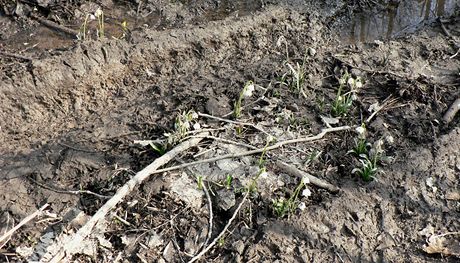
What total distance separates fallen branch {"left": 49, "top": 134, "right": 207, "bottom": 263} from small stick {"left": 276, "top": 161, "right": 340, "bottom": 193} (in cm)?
74

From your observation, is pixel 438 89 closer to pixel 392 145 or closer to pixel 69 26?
pixel 392 145

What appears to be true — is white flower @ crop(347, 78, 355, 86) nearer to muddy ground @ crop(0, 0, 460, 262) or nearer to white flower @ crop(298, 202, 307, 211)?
muddy ground @ crop(0, 0, 460, 262)

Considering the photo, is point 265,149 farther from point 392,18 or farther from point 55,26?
point 392,18

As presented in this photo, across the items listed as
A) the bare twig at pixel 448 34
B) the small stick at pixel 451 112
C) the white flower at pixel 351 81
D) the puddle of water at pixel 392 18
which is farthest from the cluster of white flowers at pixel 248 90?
the bare twig at pixel 448 34

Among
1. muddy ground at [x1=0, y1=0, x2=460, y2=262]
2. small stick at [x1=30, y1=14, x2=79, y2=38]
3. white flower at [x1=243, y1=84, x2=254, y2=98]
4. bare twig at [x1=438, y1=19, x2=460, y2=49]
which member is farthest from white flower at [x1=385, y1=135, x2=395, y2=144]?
small stick at [x1=30, y1=14, x2=79, y2=38]

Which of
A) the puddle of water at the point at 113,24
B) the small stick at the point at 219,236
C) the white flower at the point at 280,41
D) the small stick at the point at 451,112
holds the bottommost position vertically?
the small stick at the point at 451,112

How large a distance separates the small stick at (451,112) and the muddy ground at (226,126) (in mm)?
56

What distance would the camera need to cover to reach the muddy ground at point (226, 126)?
137 inches

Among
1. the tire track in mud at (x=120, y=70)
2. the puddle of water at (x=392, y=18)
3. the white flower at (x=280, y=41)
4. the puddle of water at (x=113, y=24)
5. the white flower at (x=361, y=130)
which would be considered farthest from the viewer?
the puddle of water at (x=392, y=18)

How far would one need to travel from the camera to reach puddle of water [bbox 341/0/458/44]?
622 centimetres

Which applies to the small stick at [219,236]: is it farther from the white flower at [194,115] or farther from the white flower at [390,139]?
the white flower at [390,139]

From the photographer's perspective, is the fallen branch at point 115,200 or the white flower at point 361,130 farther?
the white flower at point 361,130

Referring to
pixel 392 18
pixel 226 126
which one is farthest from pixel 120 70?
pixel 392 18

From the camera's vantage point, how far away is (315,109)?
454 centimetres
